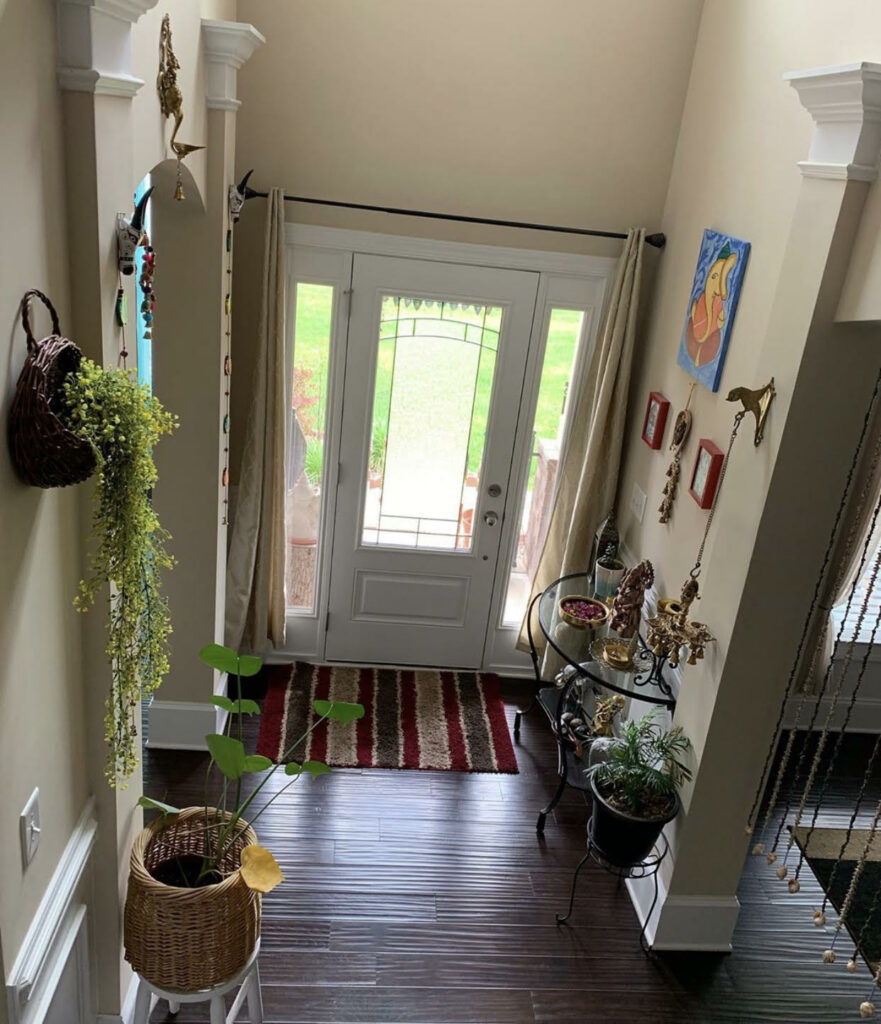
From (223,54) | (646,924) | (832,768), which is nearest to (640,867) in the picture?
(646,924)

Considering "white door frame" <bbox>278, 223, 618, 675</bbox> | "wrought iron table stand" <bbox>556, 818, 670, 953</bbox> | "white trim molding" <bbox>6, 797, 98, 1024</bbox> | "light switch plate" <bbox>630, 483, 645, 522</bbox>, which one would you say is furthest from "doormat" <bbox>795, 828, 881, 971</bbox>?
"white trim molding" <bbox>6, 797, 98, 1024</bbox>

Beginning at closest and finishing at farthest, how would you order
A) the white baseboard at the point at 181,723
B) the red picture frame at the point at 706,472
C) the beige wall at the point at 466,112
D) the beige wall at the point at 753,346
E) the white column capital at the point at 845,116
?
the white column capital at the point at 845,116 < the beige wall at the point at 753,346 < the red picture frame at the point at 706,472 < the beige wall at the point at 466,112 < the white baseboard at the point at 181,723

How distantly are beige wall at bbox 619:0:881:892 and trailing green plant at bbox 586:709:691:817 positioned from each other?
0.08 meters

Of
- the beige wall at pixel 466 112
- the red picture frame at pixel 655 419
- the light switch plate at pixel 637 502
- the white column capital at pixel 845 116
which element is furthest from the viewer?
the light switch plate at pixel 637 502

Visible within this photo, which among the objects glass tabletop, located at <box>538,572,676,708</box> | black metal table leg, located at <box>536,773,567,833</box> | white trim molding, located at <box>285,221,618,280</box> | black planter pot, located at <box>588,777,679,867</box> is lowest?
black metal table leg, located at <box>536,773,567,833</box>

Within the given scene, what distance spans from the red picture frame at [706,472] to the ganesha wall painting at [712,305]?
0.72ft

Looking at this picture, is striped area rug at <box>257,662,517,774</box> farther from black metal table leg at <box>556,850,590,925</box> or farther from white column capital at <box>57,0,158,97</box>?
white column capital at <box>57,0,158,97</box>

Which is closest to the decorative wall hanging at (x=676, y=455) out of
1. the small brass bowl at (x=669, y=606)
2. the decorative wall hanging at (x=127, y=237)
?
the small brass bowl at (x=669, y=606)

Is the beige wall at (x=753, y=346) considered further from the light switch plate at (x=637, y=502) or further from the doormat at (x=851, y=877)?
the doormat at (x=851, y=877)

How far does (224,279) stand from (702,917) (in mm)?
2817

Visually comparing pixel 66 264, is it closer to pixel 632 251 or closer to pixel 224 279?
pixel 224 279

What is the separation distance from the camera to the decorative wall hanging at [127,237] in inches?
72.7

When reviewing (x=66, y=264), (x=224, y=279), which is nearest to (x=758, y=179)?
(x=224, y=279)

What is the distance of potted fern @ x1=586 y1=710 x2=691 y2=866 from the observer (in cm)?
290
